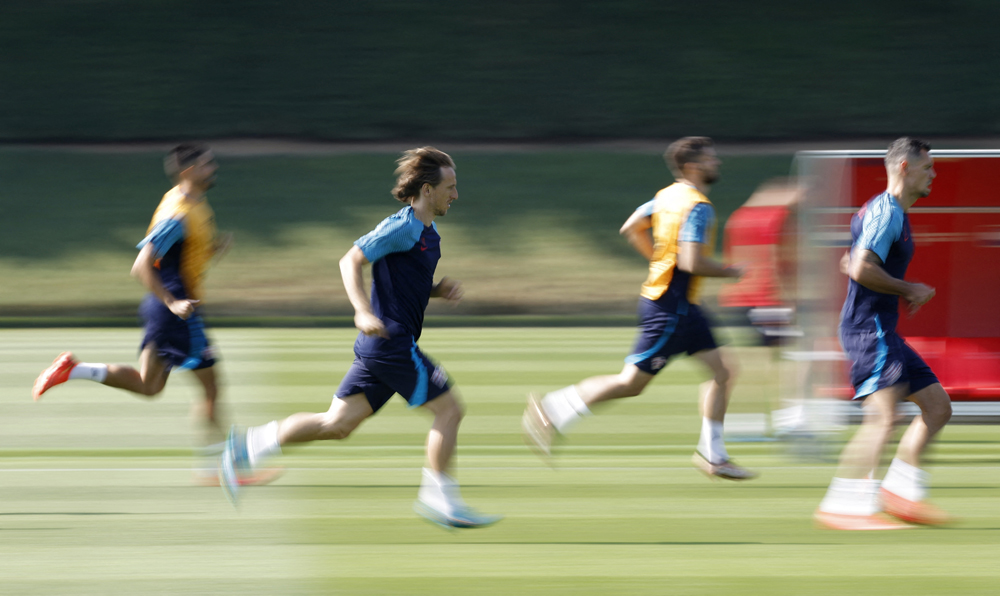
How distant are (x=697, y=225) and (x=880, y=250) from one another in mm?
1094

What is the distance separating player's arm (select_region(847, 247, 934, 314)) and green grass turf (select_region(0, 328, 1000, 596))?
3.24 feet

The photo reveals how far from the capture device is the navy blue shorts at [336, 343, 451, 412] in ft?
14.3

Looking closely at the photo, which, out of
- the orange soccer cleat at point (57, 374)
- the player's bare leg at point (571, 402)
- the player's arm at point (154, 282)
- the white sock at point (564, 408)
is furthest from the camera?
the orange soccer cleat at point (57, 374)

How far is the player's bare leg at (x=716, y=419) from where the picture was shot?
17.8ft

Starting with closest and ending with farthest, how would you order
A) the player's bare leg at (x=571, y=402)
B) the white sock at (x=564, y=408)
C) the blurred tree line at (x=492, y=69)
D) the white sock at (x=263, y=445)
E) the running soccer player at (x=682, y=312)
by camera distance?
the white sock at (x=263, y=445), the running soccer player at (x=682, y=312), the player's bare leg at (x=571, y=402), the white sock at (x=564, y=408), the blurred tree line at (x=492, y=69)

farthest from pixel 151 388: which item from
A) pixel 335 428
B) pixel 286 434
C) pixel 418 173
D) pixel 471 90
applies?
pixel 471 90

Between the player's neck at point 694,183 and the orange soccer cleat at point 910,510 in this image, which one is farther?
the player's neck at point 694,183

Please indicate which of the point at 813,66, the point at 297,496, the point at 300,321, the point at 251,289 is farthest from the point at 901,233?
the point at 813,66

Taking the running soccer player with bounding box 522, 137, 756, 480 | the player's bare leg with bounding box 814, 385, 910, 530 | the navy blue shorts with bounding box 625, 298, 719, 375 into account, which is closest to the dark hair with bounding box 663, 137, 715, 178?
the running soccer player with bounding box 522, 137, 756, 480

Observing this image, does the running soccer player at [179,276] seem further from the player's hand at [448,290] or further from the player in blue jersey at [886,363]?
the player in blue jersey at [886,363]

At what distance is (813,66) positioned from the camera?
76.4 ft

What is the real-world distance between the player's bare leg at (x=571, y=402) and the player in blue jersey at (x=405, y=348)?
4.05ft

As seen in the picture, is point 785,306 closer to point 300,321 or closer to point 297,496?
point 297,496

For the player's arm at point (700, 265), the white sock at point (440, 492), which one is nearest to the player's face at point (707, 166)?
the player's arm at point (700, 265)
